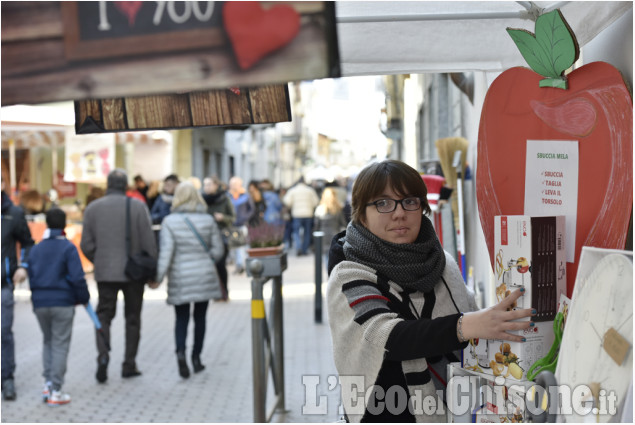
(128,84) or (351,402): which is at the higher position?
(128,84)

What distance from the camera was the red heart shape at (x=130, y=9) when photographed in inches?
80.4

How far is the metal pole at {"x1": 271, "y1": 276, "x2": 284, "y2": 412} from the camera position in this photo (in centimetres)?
667

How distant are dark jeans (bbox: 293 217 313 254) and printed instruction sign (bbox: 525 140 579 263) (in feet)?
58.5

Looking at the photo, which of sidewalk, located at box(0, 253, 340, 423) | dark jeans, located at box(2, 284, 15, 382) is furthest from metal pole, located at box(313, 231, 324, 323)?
dark jeans, located at box(2, 284, 15, 382)

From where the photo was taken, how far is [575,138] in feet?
9.00

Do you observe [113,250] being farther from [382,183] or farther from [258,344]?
[382,183]

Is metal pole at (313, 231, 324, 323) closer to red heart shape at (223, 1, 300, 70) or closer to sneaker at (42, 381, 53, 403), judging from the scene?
sneaker at (42, 381, 53, 403)

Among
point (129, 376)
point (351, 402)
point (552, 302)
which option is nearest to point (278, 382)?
point (129, 376)

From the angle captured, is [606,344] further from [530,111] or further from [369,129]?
[369,129]

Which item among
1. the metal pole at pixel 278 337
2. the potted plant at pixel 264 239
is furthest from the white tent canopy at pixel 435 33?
the potted plant at pixel 264 239

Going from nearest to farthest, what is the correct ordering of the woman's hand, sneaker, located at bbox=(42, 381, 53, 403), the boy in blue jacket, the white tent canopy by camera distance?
the woman's hand < the white tent canopy < the boy in blue jacket < sneaker, located at bbox=(42, 381, 53, 403)

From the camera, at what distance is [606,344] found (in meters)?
2.10

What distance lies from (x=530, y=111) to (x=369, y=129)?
29609mm

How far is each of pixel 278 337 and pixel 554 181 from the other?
4.11 m
